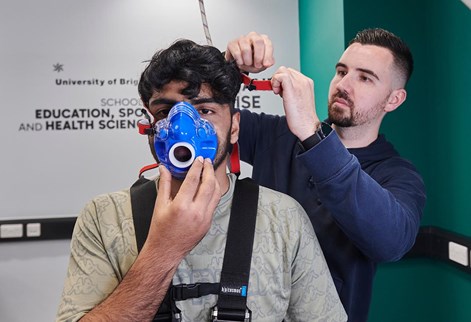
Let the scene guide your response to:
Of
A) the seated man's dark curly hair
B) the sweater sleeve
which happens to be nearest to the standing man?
the sweater sleeve

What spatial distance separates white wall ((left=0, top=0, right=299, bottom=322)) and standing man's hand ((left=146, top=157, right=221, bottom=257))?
242 centimetres

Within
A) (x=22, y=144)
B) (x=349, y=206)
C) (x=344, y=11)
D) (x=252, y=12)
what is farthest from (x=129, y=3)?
(x=349, y=206)

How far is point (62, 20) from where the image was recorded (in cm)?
336

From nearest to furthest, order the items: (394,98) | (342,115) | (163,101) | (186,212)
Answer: (186,212) < (163,101) < (342,115) < (394,98)

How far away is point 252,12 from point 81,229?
100 inches

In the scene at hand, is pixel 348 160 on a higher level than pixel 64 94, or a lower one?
lower

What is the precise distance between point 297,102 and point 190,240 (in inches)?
18.3

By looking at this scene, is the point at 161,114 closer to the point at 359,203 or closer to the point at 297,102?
the point at 297,102

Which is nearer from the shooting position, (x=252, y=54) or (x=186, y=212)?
(x=186, y=212)

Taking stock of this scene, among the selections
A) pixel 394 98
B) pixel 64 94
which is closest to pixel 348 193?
pixel 394 98

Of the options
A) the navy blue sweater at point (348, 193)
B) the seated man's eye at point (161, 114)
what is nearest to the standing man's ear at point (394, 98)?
the navy blue sweater at point (348, 193)

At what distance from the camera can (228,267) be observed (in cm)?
125

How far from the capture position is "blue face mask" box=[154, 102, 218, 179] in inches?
47.4

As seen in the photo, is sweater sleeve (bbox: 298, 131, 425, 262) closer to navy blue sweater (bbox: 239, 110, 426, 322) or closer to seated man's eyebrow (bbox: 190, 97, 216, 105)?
navy blue sweater (bbox: 239, 110, 426, 322)
